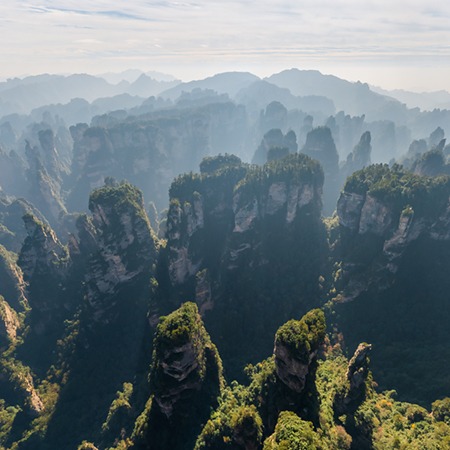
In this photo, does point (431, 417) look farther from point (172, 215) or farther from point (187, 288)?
point (172, 215)

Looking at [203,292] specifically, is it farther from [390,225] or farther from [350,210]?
[390,225]

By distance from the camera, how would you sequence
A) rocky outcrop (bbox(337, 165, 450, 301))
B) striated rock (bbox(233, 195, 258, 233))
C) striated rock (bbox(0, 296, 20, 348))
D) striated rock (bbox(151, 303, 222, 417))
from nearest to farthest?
striated rock (bbox(151, 303, 222, 417)), rocky outcrop (bbox(337, 165, 450, 301)), striated rock (bbox(0, 296, 20, 348)), striated rock (bbox(233, 195, 258, 233))

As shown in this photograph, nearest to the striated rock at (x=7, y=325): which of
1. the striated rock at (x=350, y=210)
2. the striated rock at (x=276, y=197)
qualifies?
the striated rock at (x=276, y=197)

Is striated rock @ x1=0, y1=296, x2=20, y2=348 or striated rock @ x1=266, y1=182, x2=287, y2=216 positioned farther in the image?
striated rock @ x1=266, y1=182, x2=287, y2=216

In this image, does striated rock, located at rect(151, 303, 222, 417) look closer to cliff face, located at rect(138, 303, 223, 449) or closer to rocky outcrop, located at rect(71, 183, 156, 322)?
cliff face, located at rect(138, 303, 223, 449)

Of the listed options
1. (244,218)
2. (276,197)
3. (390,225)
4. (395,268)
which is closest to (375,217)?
(390,225)

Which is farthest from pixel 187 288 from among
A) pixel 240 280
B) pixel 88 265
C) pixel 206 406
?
pixel 206 406

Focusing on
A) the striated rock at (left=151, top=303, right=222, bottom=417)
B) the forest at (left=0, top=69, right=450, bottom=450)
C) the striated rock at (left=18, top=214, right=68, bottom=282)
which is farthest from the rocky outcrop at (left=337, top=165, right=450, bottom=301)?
the striated rock at (left=18, top=214, right=68, bottom=282)

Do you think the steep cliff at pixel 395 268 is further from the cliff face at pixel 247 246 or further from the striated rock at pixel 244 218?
the striated rock at pixel 244 218
